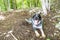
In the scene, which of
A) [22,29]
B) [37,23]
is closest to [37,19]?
[37,23]

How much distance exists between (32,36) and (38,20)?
53cm

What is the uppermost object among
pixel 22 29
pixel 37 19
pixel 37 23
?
pixel 37 19

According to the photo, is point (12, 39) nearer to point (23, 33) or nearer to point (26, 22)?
point (23, 33)

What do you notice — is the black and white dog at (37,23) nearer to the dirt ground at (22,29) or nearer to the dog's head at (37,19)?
the dog's head at (37,19)

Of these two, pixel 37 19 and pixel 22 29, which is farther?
pixel 22 29

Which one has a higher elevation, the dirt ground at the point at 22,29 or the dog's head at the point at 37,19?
the dog's head at the point at 37,19

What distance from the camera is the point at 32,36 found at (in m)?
5.04

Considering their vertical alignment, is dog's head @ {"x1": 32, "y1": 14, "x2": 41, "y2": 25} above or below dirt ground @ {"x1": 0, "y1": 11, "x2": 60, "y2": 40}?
above

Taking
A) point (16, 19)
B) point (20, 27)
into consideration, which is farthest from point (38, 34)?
point (16, 19)

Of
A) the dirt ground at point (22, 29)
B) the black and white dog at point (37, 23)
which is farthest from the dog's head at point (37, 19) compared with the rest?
the dirt ground at point (22, 29)

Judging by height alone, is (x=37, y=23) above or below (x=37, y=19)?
below

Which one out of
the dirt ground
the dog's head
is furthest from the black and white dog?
the dirt ground

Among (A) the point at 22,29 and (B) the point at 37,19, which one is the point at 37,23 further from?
(A) the point at 22,29

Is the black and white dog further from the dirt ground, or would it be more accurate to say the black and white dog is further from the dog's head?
the dirt ground
